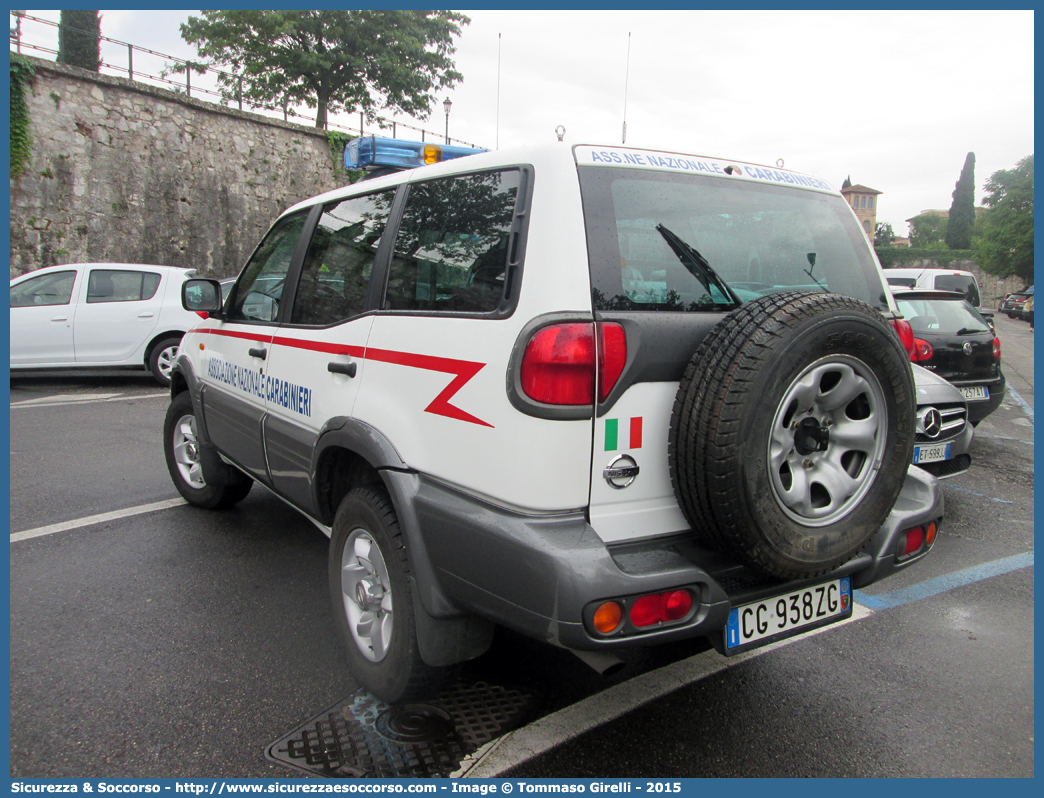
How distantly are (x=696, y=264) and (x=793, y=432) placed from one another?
1.94 ft

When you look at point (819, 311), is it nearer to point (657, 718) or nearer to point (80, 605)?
point (657, 718)

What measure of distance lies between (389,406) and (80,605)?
6.54 feet

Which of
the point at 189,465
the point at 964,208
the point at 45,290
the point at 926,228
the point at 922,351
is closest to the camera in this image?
the point at 189,465

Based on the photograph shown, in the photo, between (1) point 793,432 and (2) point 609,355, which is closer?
(2) point 609,355

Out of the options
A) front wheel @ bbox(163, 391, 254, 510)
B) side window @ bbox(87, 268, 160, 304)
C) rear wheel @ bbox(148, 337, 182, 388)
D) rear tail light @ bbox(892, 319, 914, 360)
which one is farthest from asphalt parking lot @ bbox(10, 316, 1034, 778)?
side window @ bbox(87, 268, 160, 304)

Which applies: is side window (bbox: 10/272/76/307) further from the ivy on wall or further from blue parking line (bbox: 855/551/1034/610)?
blue parking line (bbox: 855/551/1034/610)

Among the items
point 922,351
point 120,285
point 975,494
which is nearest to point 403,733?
point 975,494

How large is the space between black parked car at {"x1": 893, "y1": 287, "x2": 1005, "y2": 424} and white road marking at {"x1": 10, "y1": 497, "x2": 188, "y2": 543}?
19.8ft

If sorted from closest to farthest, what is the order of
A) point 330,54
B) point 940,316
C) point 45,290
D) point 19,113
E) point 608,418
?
point 608,418 < point 940,316 < point 45,290 < point 19,113 < point 330,54

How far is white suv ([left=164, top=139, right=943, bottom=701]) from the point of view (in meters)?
1.96

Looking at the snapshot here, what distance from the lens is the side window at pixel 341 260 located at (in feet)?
9.08

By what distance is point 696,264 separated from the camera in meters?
2.24

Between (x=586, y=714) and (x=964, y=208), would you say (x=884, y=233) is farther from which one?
(x=586, y=714)

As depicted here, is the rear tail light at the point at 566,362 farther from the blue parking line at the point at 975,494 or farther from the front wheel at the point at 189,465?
the blue parking line at the point at 975,494
